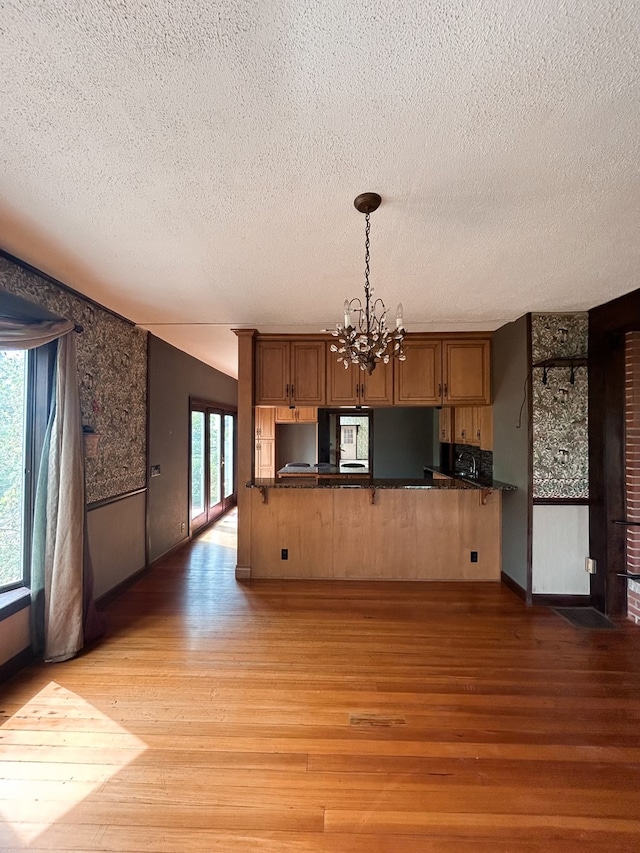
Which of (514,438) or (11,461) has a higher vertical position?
(514,438)

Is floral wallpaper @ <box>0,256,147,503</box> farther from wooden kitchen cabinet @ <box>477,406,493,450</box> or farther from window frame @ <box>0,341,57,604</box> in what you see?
wooden kitchen cabinet @ <box>477,406,493,450</box>

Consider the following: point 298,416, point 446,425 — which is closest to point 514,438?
point 446,425

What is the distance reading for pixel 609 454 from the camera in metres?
3.07

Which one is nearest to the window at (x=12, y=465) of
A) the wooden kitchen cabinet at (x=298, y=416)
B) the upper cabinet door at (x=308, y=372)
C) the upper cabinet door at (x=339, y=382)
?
the upper cabinet door at (x=308, y=372)

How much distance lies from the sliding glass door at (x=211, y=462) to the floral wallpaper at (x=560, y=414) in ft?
14.0

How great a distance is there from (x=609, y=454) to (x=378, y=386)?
6.73 feet

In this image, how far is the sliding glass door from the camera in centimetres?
555

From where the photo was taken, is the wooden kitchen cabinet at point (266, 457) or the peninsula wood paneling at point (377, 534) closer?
the peninsula wood paneling at point (377, 534)

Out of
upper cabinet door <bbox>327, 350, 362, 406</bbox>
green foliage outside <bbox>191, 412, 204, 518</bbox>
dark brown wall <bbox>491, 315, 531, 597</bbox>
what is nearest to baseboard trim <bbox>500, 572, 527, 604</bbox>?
dark brown wall <bbox>491, 315, 531, 597</bbox>

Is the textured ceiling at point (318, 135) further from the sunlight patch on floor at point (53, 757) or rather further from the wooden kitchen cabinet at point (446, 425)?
the wooden kitchen cabinet at point (446, 425)

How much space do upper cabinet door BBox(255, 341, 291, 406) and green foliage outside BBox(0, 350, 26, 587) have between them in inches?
77.3

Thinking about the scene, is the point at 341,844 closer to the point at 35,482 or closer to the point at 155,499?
the point at 35,482

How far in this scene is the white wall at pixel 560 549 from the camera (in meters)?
3.28

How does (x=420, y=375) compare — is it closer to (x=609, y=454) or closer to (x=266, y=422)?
(x=609, y=454)
